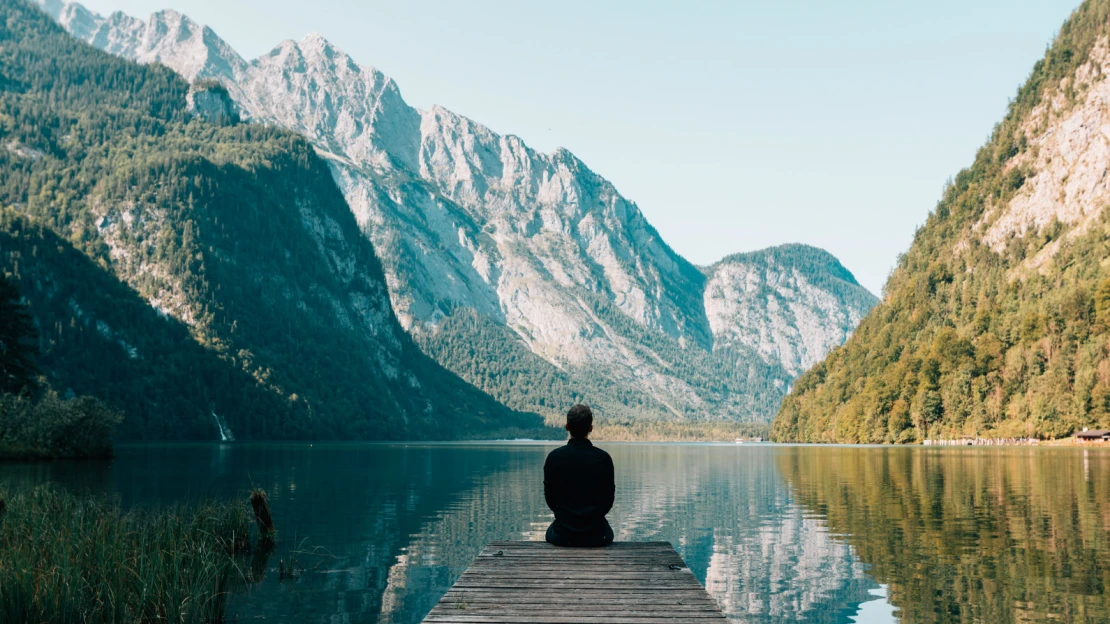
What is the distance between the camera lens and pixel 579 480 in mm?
18516

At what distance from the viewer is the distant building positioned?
137 metres

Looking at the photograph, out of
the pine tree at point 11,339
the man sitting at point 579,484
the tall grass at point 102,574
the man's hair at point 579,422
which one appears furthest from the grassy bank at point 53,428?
the man's hair at point 579,422

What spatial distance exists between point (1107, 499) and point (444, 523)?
3648 cm

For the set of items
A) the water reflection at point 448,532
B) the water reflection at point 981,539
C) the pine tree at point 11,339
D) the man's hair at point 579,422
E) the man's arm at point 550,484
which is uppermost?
the pine tree at point 11,339

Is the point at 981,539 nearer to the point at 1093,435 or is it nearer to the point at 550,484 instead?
the point at 550,484

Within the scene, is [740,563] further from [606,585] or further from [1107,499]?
[1107,499]

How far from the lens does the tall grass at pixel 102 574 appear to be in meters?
19.8

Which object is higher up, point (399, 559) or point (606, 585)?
point (606, 585)

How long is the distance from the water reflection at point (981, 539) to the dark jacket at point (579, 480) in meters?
11.5

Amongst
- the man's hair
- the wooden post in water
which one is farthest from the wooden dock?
the wooden post in water

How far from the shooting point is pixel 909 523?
44.7 m

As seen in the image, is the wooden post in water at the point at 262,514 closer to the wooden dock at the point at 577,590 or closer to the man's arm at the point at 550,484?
the wooden dock at the point at 577,590

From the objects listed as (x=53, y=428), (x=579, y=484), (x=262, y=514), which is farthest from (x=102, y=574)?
(x=53, y=428)

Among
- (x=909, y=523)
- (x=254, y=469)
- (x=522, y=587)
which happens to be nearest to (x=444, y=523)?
(x=909, y=523)
